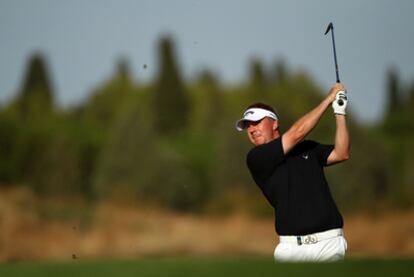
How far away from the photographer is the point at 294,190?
462cm

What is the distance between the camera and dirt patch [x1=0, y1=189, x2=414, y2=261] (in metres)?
15.6

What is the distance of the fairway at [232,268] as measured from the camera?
3.14m

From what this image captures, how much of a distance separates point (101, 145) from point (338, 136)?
18.2 meters

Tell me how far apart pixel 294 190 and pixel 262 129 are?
42 centimetres

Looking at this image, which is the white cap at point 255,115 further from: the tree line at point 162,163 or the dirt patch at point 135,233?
the tree line at point 162,163

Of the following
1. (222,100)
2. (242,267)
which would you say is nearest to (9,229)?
(242,267)

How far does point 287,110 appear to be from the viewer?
72.0 feet

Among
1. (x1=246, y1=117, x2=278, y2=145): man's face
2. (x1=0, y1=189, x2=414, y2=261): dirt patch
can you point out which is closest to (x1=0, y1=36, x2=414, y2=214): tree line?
(x1=0, y1=189, x2=414, y2=261): dirt patch

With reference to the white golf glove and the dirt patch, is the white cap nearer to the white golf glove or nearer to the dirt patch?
the white golf glove

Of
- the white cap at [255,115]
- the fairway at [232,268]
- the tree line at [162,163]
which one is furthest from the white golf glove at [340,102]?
the tree line at [162,163]

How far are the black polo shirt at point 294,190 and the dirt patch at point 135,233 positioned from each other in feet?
34.1

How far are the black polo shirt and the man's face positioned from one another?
0.23 m

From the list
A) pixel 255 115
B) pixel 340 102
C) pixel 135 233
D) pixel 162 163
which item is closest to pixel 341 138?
pixel 340 102

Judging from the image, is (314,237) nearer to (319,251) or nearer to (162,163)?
(319,251)
